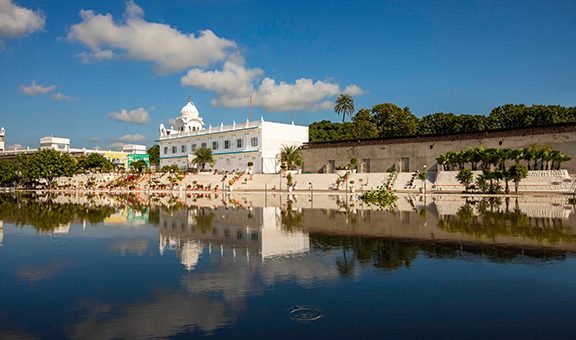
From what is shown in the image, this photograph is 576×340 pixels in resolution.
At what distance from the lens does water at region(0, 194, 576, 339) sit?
6.97 m

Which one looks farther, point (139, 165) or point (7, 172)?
point (139, 165)

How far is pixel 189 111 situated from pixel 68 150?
120 ft

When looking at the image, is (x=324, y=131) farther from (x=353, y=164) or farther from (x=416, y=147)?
(x=416, y=147)

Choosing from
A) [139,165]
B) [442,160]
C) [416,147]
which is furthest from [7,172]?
[442,160]

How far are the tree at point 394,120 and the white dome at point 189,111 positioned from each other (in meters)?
33.2

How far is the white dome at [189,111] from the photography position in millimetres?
85500

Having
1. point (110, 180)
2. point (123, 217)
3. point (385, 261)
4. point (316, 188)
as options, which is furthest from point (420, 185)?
point (110, 180)

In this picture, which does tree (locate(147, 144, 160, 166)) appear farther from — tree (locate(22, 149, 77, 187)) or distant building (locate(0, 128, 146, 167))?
tree (locate(22, 149, 77, 187))

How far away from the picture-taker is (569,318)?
7.26 m

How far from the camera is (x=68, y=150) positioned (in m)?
104

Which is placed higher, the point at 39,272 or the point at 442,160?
the point at 442,160

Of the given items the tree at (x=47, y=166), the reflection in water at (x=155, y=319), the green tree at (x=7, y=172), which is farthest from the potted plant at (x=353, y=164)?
the green tree at (x=7, y=172)

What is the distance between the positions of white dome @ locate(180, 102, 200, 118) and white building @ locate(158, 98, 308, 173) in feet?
6.50

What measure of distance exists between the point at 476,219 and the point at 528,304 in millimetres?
13186
